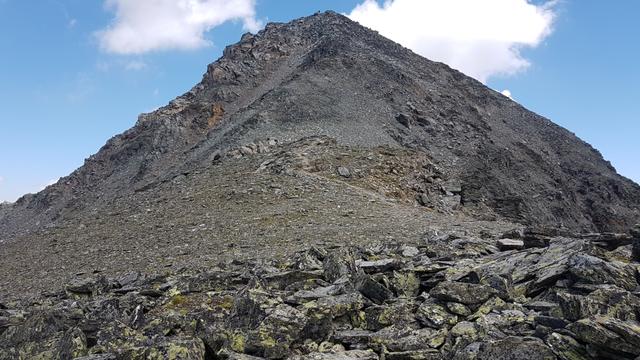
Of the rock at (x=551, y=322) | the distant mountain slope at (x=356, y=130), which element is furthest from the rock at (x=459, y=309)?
the distant mountain slope at (x=356, y=130)

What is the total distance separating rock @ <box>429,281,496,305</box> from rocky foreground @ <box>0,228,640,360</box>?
0.02 meters

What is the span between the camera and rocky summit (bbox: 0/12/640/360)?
346 inches

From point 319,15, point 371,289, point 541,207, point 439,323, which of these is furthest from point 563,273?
point 319,15

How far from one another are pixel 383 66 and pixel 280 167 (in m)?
28.6

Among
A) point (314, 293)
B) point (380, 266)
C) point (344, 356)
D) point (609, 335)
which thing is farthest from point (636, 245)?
point (344, 356)

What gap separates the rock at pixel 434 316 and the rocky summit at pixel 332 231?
0.05m

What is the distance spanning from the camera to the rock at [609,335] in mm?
7066

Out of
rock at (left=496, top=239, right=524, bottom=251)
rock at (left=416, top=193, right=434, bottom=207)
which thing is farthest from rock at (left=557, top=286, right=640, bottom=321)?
rock at (left=416, top=193, right=434, bottom=207)

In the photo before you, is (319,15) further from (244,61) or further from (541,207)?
(541,207)

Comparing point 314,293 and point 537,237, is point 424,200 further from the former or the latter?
point 314,293

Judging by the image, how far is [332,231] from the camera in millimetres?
21531

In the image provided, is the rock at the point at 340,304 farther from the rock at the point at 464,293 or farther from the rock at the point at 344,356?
the rock at the point at 464,293

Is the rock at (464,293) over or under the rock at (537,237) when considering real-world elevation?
under

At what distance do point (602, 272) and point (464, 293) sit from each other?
8.33 ft
